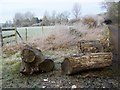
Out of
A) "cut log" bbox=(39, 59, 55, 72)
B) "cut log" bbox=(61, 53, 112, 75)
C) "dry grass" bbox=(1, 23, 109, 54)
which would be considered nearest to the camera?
"cut log" bbox=(61, 53, 112, 75)

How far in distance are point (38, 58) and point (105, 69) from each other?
0.71m

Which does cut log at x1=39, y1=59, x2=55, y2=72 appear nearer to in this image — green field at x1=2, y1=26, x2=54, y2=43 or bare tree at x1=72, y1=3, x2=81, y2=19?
green field at x1=2, y1=26, x2=54, y2=43

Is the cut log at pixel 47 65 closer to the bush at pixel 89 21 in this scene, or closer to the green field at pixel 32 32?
the green field at pixel 32 32

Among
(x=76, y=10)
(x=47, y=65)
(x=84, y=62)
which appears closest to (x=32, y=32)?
(x=47, y=65)

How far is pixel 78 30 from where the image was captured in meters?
2.46

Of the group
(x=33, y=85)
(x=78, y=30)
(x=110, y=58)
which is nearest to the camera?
(x=33, y=85)

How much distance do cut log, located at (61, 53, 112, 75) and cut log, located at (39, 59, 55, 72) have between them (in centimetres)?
14

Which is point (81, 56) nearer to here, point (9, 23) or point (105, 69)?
point (105, 69)

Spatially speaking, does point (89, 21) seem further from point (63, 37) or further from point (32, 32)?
point (32, 32)

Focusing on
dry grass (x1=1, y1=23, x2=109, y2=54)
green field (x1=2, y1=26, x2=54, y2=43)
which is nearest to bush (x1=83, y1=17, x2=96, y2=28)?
dry grass (x1=1, y1=23, x2=109, y2=54)

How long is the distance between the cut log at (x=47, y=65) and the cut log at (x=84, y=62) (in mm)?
136

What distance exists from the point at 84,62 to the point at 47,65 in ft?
1.36

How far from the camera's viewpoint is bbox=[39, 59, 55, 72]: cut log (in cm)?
228

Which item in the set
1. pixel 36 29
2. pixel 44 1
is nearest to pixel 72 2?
pixel 44 1
